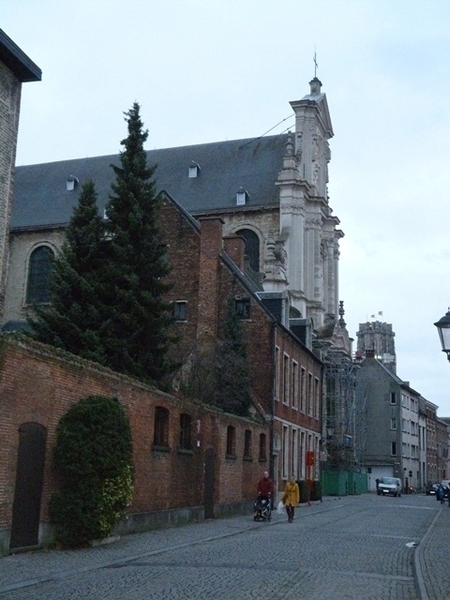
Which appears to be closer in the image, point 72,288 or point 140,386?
point 140,386

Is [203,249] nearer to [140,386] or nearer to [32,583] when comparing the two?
[140,386]

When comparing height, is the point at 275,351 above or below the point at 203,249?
below

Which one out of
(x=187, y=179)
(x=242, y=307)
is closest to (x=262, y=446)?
(x=242, y=307)

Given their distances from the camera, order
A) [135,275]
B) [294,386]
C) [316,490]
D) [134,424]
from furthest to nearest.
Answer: [316,490] → [294,386] → [135,275] → [134,424]

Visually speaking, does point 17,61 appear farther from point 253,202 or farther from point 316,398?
point 253,202

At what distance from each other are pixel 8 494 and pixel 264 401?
772 inches

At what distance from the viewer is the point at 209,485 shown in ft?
78.2

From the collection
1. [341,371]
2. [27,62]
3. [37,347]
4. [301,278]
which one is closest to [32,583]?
[37,347]

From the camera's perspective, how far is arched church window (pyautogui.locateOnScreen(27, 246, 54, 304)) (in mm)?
54125

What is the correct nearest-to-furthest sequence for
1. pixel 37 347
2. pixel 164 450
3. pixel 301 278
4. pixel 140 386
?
pixel 37 347 < pixel 140 386 < pixel 164 450 < pixel 301 278

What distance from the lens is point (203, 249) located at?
33.2m

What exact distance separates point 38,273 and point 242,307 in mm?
26147

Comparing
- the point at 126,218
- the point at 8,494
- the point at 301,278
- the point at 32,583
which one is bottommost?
the point at 32,583

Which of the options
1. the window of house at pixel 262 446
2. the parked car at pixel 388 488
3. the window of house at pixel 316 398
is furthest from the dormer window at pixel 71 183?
the window of house at pixel 262 446
